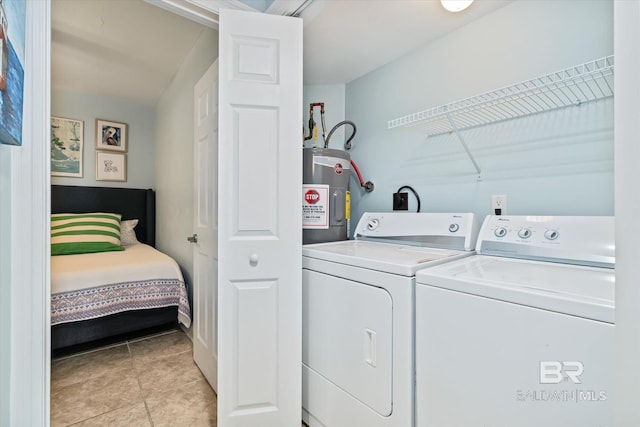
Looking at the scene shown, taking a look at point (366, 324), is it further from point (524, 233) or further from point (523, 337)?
point (524, 233)

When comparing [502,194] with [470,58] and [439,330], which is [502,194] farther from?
[439,330]

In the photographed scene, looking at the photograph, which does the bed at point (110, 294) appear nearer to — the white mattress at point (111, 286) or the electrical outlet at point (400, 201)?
the white mattress at point (111, 286)

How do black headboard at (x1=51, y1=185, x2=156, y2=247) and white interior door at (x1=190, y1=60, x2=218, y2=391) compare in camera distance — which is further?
black headboard at (x1=51, y1=185, x2=156, y2=247)

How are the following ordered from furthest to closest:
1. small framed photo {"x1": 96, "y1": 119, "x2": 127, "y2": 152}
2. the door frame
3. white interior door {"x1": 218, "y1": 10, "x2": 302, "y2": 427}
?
small framed photo {"x1": 96, "y1": 119, "x2": 127, "y2": 152}
white interior door {"x1": 218, "y1": 10, "x2": 302, "y2": 427}
the door frame

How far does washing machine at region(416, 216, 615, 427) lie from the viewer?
0.66m

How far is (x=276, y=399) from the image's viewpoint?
1370 mm

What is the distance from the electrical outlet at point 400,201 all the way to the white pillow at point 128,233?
3.25 metres

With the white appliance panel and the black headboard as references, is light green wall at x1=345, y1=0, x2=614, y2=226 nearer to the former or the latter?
the white appliance panel

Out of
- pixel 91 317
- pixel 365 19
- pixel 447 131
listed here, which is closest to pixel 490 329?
pixel 447 131

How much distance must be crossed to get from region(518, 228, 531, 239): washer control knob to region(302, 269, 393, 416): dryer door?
666mm

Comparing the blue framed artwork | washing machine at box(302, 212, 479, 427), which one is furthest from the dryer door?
the blue framed artwork

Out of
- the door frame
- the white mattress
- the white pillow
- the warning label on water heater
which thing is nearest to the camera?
the door frame

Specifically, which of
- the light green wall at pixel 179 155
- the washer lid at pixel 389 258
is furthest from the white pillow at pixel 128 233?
the washer lid at pixel 389 258

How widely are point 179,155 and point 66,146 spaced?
172cm
